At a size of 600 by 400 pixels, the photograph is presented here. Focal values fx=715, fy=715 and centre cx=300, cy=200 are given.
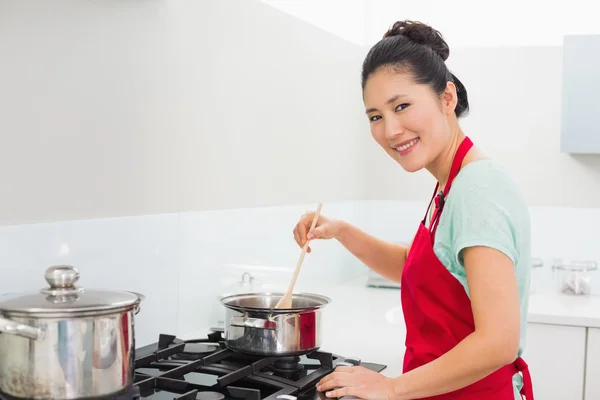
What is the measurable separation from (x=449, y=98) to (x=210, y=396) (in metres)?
0.74

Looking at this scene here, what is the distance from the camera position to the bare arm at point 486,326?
1165 mm

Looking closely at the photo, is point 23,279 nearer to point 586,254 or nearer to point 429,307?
point 429,307

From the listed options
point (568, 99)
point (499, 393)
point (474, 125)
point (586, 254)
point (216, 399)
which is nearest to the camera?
point (216, 399)

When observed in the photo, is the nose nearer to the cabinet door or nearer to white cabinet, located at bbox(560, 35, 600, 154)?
the cabinet door

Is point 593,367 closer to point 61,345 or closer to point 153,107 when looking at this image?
point 153,107

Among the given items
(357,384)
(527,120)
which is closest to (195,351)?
(357,384)

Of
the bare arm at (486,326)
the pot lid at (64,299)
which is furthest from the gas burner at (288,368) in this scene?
the pot lid at (64,299)

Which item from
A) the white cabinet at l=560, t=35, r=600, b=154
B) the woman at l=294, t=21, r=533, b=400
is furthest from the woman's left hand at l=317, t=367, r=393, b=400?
the white cabinet at l=560, t=35, r=600, b=154

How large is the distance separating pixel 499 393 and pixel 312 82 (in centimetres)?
165

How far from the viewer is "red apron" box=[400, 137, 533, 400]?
1344 mm

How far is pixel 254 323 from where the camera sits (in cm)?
145

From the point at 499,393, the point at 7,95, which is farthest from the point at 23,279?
the point at 499,393

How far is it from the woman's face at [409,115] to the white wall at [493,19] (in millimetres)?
1919

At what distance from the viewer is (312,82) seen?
9.05 ft
